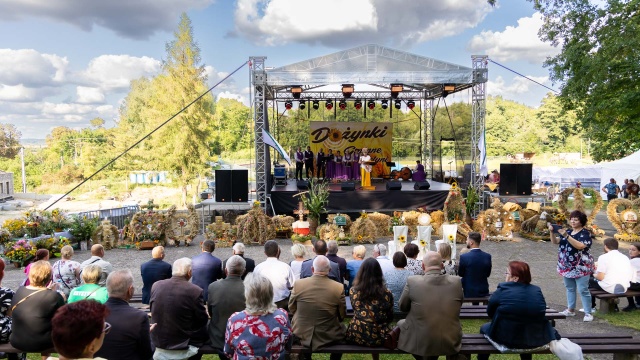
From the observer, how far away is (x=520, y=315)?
3434 mm

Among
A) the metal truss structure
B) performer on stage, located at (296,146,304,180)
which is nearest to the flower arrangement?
the metal truss structure

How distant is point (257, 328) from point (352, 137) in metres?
16.3

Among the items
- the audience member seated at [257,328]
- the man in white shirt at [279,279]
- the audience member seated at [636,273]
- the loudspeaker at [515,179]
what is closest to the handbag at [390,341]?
the audience member seated at [257,328]

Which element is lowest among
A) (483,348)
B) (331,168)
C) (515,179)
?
(483,348)

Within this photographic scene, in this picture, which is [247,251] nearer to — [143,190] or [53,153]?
[143,190]

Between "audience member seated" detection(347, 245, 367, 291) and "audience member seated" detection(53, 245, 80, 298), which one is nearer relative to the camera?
"audience member seated" detection(53, 245, 80, 298)

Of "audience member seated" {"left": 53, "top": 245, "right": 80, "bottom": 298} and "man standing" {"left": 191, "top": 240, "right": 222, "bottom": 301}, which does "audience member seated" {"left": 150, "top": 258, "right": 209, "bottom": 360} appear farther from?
"audience member seated" {"left": 53, "top": 245, "right": 80, "bottom": 298}

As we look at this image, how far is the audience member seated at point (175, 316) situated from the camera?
3.42 m

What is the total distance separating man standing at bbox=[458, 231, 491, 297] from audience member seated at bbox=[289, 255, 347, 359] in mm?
2138

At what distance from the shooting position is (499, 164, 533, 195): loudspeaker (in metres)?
A: 13.1

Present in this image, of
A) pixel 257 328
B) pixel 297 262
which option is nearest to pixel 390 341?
pixel 257 328

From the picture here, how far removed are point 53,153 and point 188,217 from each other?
46.7 metres

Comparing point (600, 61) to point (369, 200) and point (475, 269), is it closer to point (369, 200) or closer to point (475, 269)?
point (369, 200)

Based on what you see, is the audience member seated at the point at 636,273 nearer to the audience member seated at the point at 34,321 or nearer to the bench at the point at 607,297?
the bench at the point at 607,297
